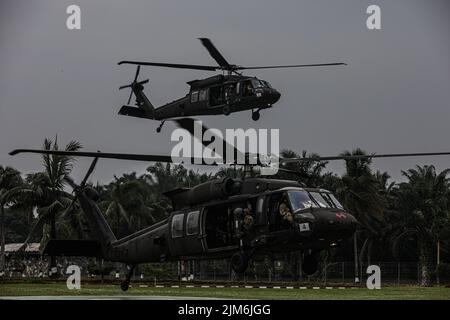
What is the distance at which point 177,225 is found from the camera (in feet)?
92.2

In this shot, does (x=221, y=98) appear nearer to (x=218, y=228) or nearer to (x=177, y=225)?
(x=177, y=225)

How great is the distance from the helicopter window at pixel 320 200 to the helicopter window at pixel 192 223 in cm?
391

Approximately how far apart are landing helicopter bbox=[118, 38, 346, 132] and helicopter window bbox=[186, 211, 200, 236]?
493 centimetres

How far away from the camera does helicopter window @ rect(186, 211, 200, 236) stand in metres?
27.2

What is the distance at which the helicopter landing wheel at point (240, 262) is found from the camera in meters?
25.6

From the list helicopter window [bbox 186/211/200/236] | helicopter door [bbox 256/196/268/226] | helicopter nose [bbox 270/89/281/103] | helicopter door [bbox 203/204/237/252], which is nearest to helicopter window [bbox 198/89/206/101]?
helicopter nose [bbox 270/89/281/103]

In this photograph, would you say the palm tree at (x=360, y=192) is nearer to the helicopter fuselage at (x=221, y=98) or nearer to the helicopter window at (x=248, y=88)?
the helicopter fuselage at (x=221, y=98)

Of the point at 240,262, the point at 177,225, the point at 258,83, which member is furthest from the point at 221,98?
the point at 240,262

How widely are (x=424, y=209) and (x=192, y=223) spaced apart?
119 ft

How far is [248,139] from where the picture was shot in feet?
102

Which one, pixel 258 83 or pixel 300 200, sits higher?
pixel 258 83
